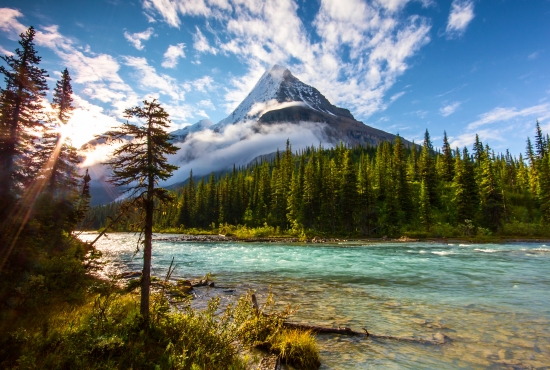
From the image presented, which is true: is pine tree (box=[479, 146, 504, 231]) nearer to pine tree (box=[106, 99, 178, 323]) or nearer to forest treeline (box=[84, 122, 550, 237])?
forest treeline (box=[84, 122, 550, 237])

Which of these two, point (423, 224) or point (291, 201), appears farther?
point (291, 201)

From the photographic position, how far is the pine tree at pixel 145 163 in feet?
29.4

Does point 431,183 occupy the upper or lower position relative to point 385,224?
upper

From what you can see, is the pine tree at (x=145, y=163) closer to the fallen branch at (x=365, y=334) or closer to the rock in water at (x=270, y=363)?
the rock in water at (x=270, y=363)

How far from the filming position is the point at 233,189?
11044 cm

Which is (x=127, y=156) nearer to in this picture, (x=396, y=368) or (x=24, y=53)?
(x=396, y=368)

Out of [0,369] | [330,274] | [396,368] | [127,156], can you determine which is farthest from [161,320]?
[330,274]

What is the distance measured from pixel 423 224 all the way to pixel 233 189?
2650 inches

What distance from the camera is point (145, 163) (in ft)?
30.3

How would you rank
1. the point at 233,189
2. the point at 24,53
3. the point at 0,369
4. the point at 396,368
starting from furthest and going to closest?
1. the point at 233,189
2. the point at 24,53
3. the point at 396,368
4. the point at 0,369

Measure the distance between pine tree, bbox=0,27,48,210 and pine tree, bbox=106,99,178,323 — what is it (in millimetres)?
11373

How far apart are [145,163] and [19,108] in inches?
622

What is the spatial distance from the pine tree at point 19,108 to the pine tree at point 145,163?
11.4 metres

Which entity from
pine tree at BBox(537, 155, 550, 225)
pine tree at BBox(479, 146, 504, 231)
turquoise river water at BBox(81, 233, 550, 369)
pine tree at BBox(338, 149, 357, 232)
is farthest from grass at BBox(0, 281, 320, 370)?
pine tree at BBox(537, 155, 550, 225)
